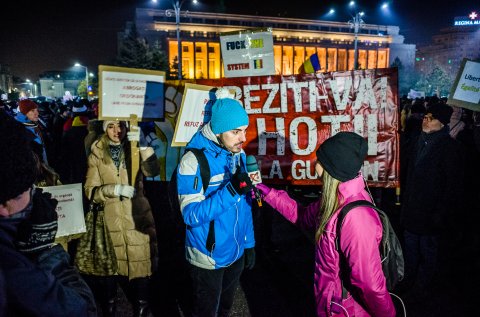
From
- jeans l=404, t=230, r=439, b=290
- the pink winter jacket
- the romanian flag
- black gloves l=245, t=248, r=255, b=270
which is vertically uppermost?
the romanian flag

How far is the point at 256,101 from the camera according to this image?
5.17m

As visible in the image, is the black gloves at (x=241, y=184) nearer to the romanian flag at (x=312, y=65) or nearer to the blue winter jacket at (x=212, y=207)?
the blue winter jacket at (x=212, y=207)

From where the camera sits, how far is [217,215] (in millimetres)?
2328

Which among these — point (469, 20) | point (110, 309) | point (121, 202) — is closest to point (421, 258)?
point (121, 202)

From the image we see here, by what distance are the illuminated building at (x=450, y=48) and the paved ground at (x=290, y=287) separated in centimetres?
10950

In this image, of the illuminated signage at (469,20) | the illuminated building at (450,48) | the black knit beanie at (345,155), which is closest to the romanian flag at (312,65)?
the black knit beanie at (345,155)

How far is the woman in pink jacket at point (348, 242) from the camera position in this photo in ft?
6.25

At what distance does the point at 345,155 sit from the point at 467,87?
3.61 meters

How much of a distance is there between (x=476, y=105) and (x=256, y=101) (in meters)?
2.96

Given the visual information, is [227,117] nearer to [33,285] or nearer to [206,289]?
[206,289]

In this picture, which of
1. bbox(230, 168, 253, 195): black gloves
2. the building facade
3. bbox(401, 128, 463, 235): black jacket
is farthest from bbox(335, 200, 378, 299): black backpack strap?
the building facade

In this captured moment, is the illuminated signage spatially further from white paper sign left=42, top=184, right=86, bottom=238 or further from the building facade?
white paper sign left=42, top=184, right=86, bottom=238

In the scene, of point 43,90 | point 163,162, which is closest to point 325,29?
point 43,90

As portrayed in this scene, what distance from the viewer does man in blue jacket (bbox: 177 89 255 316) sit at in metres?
2.43
